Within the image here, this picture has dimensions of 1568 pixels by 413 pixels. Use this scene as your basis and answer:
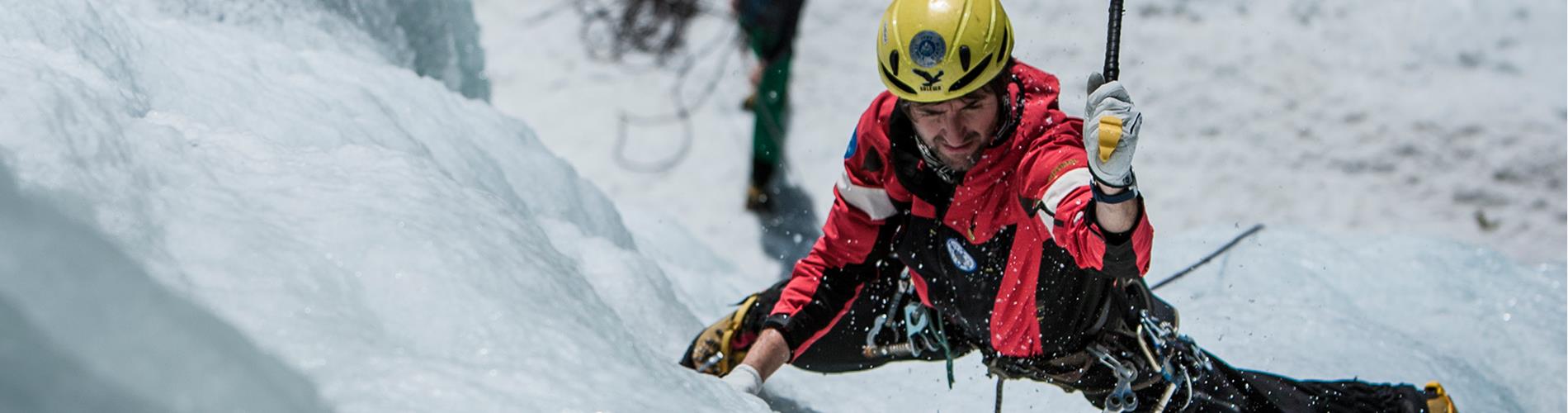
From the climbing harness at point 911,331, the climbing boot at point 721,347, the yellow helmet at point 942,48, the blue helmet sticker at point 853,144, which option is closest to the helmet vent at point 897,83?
the yellow helmet at point 942,48

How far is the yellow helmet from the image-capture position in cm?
216

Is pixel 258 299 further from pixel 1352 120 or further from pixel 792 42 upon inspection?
pixel 1352 120

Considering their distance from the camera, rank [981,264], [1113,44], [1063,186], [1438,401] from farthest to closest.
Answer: [1438,401]
[981,264]
[1113,44]
[1063,186]

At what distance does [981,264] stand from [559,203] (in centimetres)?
145

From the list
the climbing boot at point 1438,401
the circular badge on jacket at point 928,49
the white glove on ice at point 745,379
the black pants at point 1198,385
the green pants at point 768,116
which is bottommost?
the green pants at point 768,116

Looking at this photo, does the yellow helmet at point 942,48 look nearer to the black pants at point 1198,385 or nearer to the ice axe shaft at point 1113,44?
the ice axe shaft at point 1113,44

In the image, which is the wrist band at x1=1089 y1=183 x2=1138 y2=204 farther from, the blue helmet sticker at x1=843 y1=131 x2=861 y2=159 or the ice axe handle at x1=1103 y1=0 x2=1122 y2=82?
the blue helmet sticker at x1=843 y1=131 x2=861 y2=159

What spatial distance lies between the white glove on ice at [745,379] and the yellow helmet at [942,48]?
27.2 inches

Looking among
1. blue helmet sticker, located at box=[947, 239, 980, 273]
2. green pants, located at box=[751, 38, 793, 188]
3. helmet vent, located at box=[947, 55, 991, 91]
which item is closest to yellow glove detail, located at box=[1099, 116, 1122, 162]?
helmet vent, located at box=[947, 55, 991, 91]

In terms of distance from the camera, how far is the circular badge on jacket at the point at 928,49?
2152 millimetres

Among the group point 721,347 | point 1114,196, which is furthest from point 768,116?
point 1114,196

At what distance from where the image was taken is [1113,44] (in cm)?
211

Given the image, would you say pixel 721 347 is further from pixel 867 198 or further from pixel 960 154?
pixel 960 154

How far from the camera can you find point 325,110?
7.91 ft
